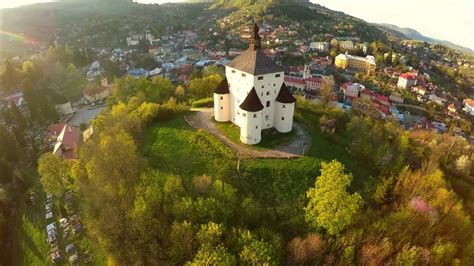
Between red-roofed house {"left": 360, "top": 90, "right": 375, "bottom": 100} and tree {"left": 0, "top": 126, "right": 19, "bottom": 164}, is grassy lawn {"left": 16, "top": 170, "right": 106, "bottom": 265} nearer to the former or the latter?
tree {"left": 0, "top": 126, "right": 19, "bottom": 164}

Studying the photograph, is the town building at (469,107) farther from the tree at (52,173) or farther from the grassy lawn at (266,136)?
the tree at (52,173)

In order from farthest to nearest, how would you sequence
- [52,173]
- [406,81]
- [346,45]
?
[346,45], [406,81], [52,173]

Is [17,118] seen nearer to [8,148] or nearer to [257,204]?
[8,148]

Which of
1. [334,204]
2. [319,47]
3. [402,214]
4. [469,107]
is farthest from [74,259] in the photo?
[319,47]

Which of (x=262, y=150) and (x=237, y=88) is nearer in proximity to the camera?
(x=262, y=150)

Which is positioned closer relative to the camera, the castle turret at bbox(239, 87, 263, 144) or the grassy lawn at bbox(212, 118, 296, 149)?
the castle turret at bbox(239, 87, 263, 144)

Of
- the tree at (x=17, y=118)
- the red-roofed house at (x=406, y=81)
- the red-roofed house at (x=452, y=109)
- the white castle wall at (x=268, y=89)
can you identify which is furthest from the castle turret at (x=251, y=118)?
the red-roofed house at (x=406, y=81)

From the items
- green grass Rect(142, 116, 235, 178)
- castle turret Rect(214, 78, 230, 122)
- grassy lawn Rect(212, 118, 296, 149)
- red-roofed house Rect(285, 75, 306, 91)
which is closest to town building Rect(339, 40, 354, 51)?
red-roofed house Rect(285, 75, 306, 91)

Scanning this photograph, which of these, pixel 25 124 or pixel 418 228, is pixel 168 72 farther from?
pixel 418 228
